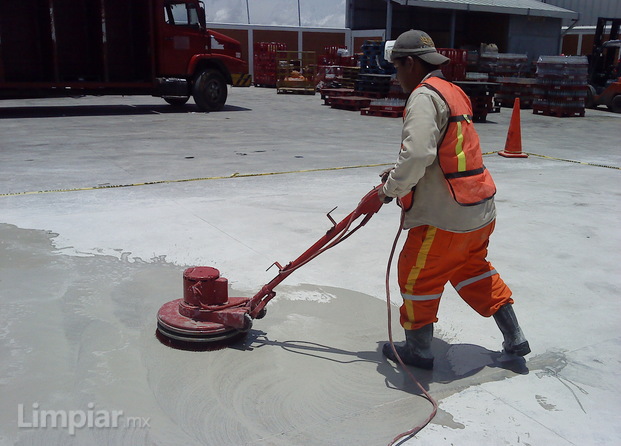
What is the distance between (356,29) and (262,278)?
90.1 feet

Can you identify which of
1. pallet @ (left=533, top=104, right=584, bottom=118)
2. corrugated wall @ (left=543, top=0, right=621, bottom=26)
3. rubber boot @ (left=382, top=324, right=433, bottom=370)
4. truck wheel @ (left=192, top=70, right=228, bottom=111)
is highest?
corrugated wall @ (left=543, top=0, right=621, bottom=26)

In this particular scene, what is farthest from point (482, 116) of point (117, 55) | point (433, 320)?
point (433, 320)

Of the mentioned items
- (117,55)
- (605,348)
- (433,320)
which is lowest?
(605,348)

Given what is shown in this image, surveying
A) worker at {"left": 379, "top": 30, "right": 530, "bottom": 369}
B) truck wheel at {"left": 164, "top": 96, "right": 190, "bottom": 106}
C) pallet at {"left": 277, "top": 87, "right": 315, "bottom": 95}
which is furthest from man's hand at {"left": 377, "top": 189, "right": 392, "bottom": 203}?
pallet at {"left": 277, "top": 87, "right": 315, "bottom": 95}

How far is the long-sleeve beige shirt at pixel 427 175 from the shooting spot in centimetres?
284

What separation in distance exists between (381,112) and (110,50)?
771 centimetres

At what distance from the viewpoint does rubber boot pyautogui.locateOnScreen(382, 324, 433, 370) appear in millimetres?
3172

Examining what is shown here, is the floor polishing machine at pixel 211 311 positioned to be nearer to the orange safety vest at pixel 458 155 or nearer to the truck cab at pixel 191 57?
the orange safety vest at pixel 458 155

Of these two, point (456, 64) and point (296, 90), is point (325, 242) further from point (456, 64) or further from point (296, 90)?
point (296, 90)

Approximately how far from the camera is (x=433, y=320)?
3.11 meters

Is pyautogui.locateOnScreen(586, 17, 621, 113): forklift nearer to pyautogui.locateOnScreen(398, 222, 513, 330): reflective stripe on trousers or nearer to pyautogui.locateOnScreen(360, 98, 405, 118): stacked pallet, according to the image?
pyautogui.locateOnScreen(360, 98, 405, 118): stacked pallet

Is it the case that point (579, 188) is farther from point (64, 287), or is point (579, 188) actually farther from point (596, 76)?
point (596, 76)

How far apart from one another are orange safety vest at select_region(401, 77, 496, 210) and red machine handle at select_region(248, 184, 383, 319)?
373 mm

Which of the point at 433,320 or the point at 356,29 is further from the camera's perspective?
the point at 356,29
